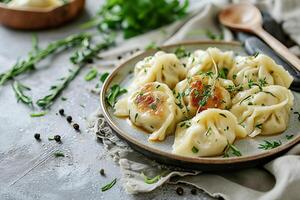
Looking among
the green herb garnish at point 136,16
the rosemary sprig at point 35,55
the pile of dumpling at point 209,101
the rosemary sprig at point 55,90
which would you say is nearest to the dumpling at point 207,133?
the pile of dumpling at point 209,101

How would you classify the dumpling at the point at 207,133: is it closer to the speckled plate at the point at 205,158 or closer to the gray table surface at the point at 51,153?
the speckled plate at the point at 205,158

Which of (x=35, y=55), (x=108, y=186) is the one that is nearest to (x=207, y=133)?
(x=108, y=186)

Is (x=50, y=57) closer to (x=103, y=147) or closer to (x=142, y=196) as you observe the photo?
(x=103, y=147)

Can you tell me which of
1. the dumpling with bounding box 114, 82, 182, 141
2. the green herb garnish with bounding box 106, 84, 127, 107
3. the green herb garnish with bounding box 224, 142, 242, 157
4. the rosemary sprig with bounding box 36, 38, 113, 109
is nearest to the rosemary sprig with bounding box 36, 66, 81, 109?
the rosemary sprig with bounding box 36, 38, 113, 109

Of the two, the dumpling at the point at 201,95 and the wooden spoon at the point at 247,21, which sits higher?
the dumpling at the point at 201,95

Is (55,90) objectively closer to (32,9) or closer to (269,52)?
(32,9)

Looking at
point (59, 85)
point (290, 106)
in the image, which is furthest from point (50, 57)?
point (290, 106)
